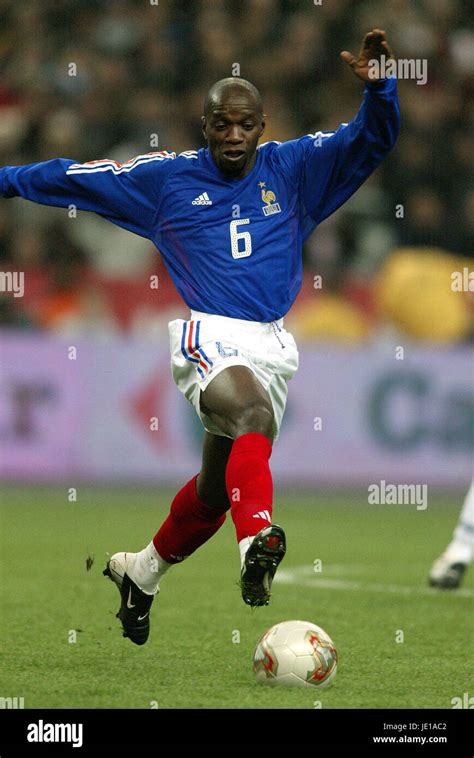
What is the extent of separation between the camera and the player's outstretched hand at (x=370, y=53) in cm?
509

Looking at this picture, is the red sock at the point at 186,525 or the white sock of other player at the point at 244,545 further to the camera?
the red sock at the point at 186,525

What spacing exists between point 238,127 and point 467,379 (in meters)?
7.66

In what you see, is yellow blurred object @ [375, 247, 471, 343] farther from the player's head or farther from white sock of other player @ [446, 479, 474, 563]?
the player's head

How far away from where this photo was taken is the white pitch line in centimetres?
754

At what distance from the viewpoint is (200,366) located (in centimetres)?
505

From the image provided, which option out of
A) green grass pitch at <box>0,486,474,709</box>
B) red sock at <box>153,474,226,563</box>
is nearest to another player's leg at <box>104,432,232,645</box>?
red sock at <box>153,474,226,563</box>

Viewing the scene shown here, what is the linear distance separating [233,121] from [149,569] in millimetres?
1845

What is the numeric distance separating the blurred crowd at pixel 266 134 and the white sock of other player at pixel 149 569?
24.3 feet

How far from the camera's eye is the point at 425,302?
42.8 ft

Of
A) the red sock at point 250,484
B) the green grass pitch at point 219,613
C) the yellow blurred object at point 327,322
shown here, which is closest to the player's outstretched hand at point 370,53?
the red sock at point 250,484

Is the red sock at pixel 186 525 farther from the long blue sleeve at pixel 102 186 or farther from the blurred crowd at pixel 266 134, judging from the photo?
the blurred crowd at pixel 266 134

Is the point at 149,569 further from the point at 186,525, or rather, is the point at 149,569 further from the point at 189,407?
the point at 189,407

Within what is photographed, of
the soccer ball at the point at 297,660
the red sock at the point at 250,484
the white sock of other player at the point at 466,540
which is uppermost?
the red sock at the point at 250,484

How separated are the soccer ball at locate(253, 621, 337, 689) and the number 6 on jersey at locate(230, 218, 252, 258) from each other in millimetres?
1419
